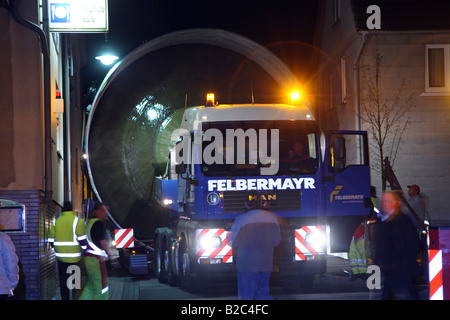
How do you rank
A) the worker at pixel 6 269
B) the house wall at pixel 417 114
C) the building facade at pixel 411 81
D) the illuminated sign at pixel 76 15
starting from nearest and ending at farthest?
the worker at pixel 6 269
the illuminated sign at pixel 76 15
the building facade at pixel 411 81
the house wall at pixel 417 114

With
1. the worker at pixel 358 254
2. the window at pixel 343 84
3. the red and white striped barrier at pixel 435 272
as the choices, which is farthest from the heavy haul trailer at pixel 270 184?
the window at pixel 343 84

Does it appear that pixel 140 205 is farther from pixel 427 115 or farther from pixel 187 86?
pixel 427 115

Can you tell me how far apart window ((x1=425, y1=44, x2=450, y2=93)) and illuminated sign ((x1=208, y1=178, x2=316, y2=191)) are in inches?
430

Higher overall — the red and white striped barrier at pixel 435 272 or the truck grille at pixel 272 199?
the truck grille at pixel 272 199

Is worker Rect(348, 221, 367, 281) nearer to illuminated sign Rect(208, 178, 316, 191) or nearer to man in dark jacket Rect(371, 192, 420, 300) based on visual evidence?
illuminated sign Rect(208, 178, 316, 191)

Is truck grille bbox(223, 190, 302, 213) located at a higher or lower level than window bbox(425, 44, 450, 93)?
lower

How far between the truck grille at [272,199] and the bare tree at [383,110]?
9961mm

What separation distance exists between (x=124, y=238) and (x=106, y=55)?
13.1 ft

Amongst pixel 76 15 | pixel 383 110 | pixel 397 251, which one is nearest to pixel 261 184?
pixel 76 15

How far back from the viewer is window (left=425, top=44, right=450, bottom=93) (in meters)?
23.9

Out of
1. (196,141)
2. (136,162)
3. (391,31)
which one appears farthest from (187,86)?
(391,31)

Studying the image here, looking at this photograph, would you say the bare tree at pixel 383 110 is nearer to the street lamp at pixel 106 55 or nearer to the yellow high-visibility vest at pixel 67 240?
the street lamp at pixel 106 55

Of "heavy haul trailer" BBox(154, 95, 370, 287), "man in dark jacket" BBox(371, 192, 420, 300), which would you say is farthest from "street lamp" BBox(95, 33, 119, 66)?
"man in dark jacket" BBox(371, 192, 420, 300)

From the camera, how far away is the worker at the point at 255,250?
34.0 ft
